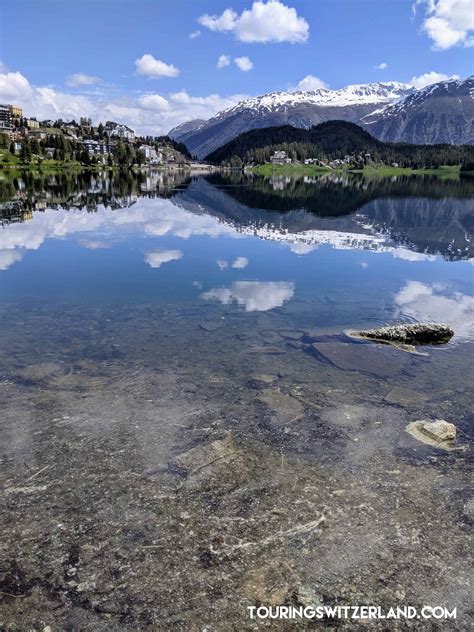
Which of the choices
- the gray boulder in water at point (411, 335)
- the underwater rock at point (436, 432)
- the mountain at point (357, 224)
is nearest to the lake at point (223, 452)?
the underwater rock at point (436, 432)

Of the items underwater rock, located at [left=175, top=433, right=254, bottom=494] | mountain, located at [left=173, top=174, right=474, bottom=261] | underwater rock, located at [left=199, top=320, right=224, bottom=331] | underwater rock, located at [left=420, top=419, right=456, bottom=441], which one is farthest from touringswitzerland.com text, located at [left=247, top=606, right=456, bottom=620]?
mountain, located at [left=173, top=174, right=474, bottom=261]

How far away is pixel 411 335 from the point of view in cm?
2616

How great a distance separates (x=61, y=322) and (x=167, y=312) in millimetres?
6748

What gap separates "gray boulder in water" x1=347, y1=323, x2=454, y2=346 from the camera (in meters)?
26.0

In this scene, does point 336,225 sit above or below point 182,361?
above

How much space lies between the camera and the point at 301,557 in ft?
36.4

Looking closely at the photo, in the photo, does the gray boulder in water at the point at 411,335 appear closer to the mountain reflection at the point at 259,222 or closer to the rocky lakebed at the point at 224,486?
the rocky lakebed at the point at 224,486

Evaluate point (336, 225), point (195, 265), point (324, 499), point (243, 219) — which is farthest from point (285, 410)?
point (243, 219)

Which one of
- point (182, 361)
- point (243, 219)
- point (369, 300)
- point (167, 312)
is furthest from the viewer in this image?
point (243, 219)

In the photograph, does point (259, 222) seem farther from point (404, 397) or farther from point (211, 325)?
point (404, 397)

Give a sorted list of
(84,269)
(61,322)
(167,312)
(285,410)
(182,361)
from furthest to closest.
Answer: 1. (84,269)
2. (167,312)
3. (61,322)
4. (182,361)
5. (285,410)

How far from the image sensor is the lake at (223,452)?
33.9 feet

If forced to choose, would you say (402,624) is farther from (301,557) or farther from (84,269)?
(84,269)

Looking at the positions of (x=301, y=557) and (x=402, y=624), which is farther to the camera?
(x=301, y=557)
